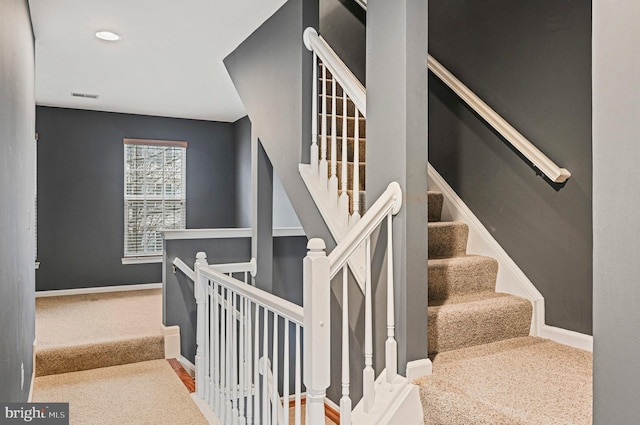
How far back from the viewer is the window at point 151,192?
6051mm

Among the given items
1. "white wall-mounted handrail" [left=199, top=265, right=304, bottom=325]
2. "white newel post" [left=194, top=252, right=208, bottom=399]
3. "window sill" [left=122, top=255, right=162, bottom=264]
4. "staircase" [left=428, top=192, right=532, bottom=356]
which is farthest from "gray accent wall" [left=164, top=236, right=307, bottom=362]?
"window sill" [left=122, top=255, right=162, bottom=264]

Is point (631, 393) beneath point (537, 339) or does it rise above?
above

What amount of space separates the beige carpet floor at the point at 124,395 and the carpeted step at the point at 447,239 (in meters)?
1.83

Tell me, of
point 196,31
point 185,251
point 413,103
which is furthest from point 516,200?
point 185,251

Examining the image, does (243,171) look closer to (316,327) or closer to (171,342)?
(171,342)

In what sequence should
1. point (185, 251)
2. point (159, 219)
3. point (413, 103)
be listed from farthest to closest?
point (159, 219) < point (185, 251) < point (413, 103)

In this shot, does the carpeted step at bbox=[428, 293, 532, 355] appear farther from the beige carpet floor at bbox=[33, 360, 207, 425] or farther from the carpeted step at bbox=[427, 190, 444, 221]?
the beige carpet floor at bbox=[33, 360, 207, 425]

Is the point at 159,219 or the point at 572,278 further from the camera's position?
the point at 159,219

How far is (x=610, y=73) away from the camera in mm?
934

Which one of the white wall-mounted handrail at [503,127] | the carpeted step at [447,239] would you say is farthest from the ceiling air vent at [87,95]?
the carpeted step at [447,239]

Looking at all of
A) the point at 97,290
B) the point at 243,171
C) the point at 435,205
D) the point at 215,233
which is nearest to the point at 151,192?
the point at 243,171

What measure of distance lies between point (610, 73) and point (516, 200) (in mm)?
1711

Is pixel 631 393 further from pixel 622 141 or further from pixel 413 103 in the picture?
pixel 413 103

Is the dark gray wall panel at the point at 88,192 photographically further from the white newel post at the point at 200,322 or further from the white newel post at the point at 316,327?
the white newel post at the point at 316,327
